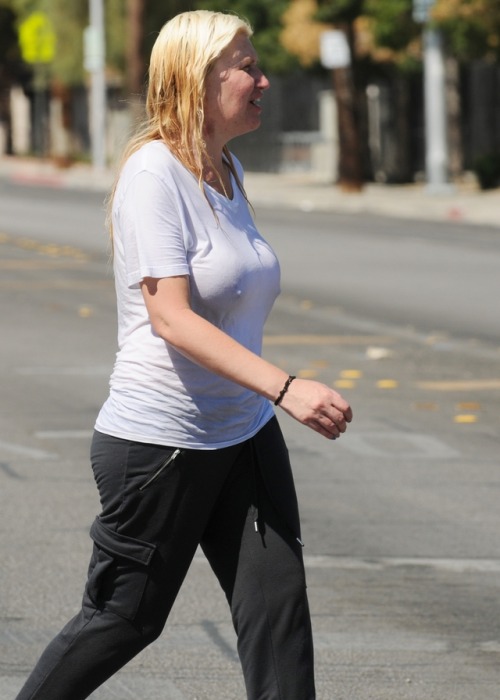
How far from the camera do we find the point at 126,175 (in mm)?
3783

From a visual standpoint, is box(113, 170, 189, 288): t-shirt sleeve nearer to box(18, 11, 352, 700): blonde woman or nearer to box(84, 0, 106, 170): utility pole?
box(18, 11, 352, 700): blonde woman

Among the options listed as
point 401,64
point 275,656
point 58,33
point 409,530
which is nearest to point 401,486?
point 409,530

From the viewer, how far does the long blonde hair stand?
12.2ft

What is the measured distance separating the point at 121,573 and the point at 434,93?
3147cm

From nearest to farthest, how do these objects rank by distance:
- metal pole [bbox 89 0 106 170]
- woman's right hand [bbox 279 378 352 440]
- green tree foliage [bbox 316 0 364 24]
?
woman's right hand [bbox 279 378 352 440]
green tree foliage [bbox 316 0 364 24]
metal pole [bbox 89 0 106 170]

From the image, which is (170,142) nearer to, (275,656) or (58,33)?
(275,656)

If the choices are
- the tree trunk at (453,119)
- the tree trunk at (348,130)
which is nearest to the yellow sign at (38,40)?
the tree trunk at (453,119)

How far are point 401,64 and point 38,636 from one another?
1372 inches

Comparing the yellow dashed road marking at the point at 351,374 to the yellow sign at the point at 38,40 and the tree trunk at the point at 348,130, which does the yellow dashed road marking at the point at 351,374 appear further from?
the yellow sign at the point at 38,40

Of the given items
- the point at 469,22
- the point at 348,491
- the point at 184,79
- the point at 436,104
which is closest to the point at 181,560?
the point at 184,79

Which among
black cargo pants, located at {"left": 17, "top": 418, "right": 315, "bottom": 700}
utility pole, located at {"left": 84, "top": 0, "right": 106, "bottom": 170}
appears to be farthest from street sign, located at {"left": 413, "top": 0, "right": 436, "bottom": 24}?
black cargo pants, located at {"left": 17, "top": 418, "right": 315, "bottom": 700}

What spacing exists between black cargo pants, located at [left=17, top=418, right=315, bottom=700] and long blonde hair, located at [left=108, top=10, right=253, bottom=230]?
2.13ft

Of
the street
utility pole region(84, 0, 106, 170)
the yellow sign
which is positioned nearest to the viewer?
the street

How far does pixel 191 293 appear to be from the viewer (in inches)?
148
